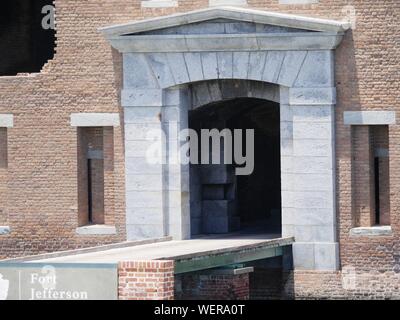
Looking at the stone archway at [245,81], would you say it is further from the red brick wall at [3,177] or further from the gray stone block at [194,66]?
the red brick wall at [3,177]

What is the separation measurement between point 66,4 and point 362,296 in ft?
24.4

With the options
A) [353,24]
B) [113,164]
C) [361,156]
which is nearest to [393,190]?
[361,156]

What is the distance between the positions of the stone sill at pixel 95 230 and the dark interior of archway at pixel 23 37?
530 cm

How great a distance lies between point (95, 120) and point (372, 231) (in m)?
5.37

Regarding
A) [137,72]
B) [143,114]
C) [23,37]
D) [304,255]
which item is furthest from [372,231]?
[23,37]

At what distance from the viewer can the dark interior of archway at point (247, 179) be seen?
35.9 m

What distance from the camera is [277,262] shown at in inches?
1350

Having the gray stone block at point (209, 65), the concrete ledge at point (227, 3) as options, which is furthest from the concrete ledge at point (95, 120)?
the concrete ledge at point (227, 3)

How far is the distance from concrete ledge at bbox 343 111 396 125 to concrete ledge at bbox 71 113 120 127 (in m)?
4.17

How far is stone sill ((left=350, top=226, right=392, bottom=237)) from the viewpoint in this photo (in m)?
33.8

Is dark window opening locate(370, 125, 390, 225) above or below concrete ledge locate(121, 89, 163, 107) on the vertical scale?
below

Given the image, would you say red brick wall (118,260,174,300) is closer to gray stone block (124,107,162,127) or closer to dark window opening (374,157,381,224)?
gray stone block (124,107,162,127)

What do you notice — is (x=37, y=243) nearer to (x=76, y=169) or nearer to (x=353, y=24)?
(x=76, y=169)

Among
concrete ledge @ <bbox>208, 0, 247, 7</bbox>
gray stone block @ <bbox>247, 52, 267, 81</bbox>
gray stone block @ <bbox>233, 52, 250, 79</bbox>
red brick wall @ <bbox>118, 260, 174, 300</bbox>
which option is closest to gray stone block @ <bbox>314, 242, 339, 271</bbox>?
gray stone block @ <bbox>247, 52, 267, 81</bbox>
